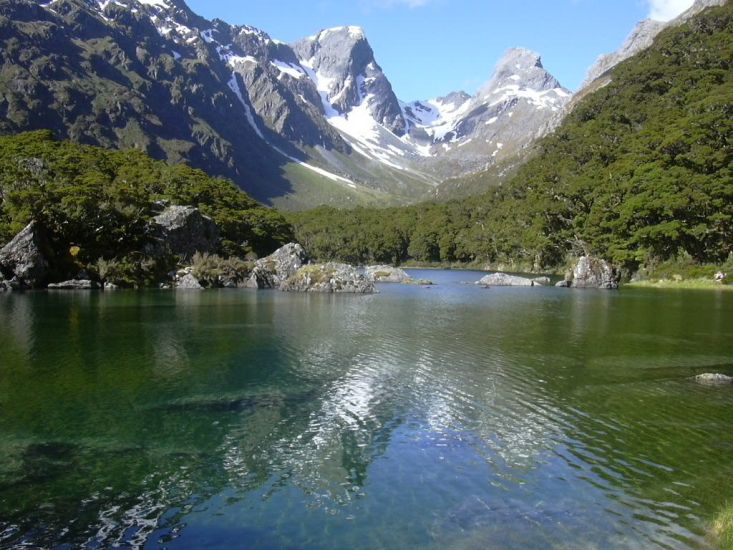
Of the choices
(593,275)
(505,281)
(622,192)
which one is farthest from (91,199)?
(622,192)

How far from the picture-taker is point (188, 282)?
7581 centimetres

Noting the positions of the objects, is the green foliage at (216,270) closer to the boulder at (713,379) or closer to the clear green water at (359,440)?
the clear green water at (359,440)

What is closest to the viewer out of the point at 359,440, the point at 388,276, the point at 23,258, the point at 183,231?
the point at 359,440

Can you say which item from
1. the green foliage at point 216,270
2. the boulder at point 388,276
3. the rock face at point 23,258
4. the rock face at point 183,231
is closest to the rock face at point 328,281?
the green foliage at point 216,270

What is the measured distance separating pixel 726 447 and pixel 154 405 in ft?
57.0

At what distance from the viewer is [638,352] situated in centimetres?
2861

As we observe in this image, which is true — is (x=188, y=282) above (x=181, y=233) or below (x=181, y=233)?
below

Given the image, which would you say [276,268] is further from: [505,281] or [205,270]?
[505,281]

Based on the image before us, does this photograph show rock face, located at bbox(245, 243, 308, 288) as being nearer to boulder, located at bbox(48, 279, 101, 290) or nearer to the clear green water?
boulder, located at bbox(48, 279, 101, 290)

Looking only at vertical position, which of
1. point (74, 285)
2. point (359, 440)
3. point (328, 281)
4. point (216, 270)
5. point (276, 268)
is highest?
point (276, 268)

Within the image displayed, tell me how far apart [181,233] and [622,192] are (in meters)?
76.8

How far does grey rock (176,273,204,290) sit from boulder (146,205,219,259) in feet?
24.9

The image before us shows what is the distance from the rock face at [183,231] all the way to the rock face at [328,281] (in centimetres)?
2048

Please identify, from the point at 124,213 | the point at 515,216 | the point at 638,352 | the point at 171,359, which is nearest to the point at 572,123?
the point at 515,216
